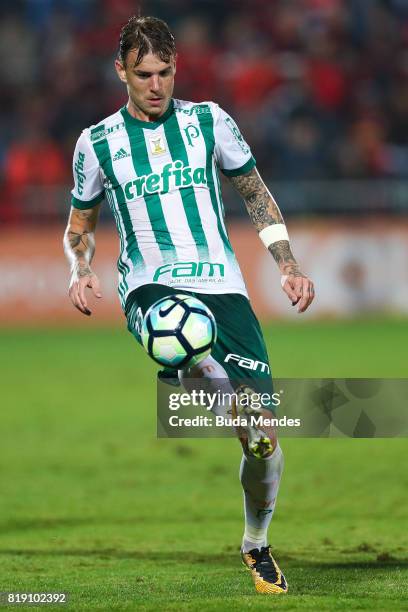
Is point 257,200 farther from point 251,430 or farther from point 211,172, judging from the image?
point 251,430

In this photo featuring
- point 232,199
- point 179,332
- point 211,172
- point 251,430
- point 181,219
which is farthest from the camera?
point 232,199

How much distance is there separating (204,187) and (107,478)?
148 inches

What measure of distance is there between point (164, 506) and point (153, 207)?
292cm

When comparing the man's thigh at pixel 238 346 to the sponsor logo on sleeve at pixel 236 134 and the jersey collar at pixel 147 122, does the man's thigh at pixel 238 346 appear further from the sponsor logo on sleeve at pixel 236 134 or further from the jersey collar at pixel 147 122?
the jersey collar at pixel 147 122

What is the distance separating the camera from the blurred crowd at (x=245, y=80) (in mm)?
17250

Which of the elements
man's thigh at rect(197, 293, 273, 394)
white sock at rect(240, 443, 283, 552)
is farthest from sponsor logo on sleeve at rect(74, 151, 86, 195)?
white sock at rect(240, 443, 283, 552)

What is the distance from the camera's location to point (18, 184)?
1691 cm

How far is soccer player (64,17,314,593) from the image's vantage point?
5.40 meters

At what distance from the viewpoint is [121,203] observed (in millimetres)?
5609

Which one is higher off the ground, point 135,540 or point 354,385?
point 354,385

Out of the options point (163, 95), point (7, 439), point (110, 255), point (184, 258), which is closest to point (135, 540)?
point (184, 258)

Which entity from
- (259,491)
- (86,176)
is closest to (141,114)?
(86,176)

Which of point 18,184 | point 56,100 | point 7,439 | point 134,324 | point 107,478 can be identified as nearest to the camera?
point 134,324

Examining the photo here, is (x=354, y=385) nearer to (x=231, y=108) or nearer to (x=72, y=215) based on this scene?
(x=72, y=215)
